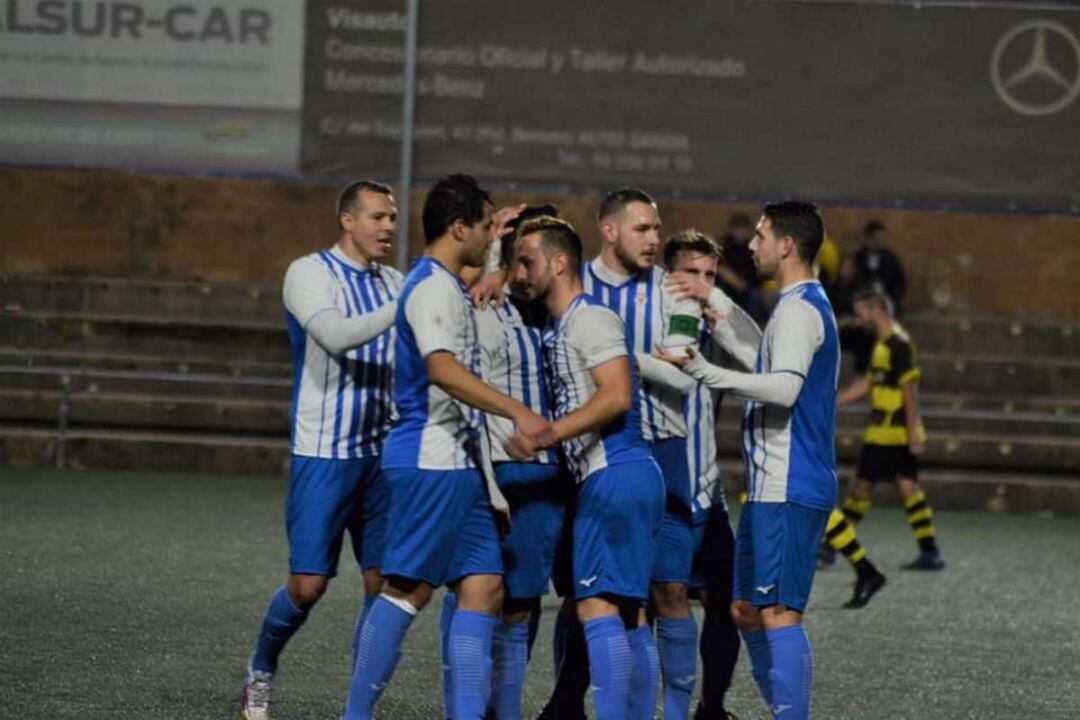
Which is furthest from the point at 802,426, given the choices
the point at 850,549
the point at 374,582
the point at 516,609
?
the point at 850,549

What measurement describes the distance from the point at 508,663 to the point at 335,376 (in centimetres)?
119

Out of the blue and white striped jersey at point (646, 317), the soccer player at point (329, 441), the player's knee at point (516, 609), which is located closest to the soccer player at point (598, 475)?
the player's knee at point (516, 609)

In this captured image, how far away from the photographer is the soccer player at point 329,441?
259 inches

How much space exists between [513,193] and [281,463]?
3607 millimetres

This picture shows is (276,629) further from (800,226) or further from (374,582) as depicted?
(800,226)

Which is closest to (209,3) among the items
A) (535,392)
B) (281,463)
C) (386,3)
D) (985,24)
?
(386,3)

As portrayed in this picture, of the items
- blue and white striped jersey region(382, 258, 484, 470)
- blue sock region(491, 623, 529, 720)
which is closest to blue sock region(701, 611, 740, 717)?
blue sock region(491, 623, 529, 720)

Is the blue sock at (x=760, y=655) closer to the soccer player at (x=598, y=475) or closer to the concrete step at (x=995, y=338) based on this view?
the soccer player at (x=598, y=475)

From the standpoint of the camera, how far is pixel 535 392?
6086 millimetres

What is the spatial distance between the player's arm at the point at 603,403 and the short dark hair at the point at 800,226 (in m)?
0.71

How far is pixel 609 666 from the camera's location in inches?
230

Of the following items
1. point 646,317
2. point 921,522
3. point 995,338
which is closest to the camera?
point 646,317

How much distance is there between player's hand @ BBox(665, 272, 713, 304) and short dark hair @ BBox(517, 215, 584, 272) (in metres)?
0.37

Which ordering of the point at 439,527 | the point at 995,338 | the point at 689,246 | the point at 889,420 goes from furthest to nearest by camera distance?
1. the point at 995,338
2. the point at 889,420
3. the point at 689,246
4. the point at 439,527
